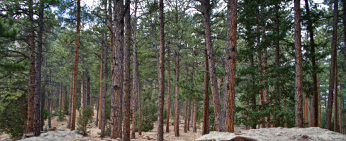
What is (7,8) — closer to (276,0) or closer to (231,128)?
(231,128)

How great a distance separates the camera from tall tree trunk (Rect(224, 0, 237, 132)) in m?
6.96

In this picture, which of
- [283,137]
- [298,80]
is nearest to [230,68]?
[283,137]

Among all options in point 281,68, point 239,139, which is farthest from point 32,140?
point 281,68

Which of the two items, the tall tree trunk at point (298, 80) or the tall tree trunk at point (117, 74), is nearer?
the tall tree trunk at point (117, 74)

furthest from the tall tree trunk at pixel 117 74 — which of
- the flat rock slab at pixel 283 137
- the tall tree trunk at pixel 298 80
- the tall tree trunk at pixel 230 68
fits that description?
the tall tree trunk at pixel 298 80

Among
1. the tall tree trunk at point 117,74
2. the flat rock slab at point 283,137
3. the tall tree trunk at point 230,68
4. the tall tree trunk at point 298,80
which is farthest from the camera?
the tall tree trunk at point 298,80

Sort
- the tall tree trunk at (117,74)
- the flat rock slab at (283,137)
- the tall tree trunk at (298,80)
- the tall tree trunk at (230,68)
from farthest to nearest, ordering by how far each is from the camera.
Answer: the tall tree trunk at (298,80)
the tall tree trunk at (117,74)
the tall tree trunk at (230,68)
the flat rock slab at (283,137)

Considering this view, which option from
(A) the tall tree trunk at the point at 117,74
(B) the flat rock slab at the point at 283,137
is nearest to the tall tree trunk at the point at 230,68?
(B) the flat rock slab at the point at 283,137

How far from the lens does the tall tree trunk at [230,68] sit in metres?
6.96

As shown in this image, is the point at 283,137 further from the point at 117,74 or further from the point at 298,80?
the point at 117,74

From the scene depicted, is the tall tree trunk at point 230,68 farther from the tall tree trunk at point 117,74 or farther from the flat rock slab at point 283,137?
the tall tree trunk at point 117,74

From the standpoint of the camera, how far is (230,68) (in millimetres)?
7199

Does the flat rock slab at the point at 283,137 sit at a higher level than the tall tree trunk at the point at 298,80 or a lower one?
lower

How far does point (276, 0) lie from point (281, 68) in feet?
12.5
